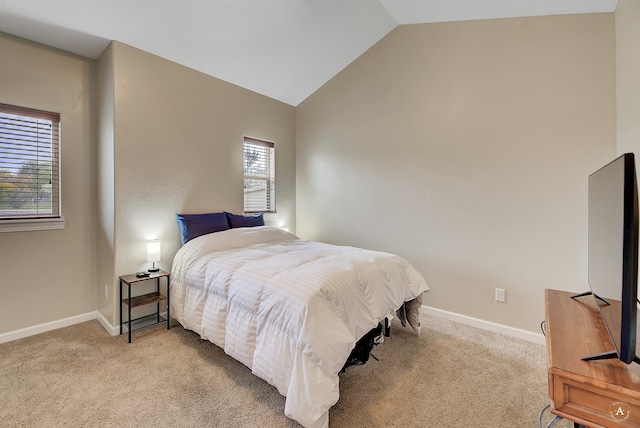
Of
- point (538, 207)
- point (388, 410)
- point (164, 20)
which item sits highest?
point (164, 20)

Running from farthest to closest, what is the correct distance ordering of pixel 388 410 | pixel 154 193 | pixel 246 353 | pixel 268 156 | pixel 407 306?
pixel 268 156, pixel 154 193, pixel 407 306, pixel 246 353, pixel 388 410

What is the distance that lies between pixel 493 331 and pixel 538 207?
1228 mm

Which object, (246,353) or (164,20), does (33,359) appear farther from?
(164,20)

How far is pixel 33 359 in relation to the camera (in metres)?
2.19

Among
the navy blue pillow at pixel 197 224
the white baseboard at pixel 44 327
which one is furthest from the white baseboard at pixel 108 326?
the navy blue pillow at pixel 197 224

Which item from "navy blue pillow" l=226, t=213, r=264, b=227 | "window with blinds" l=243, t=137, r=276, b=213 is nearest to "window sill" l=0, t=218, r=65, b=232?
"navy blue pillow" l=226, t=213, r=264, b=227

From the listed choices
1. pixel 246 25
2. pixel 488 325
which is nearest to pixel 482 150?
pixel 488 325

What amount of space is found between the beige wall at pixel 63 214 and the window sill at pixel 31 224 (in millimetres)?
50

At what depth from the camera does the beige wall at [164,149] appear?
263 cm

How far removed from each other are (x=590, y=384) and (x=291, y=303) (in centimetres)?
126

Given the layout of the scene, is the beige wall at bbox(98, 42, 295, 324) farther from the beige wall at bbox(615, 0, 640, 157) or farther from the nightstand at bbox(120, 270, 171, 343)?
the beige wall at bbox(615, 0, 640, 157)

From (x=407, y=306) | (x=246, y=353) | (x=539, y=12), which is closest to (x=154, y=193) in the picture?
(x=246, y=353)

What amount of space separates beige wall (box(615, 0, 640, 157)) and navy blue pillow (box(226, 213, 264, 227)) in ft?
10.8

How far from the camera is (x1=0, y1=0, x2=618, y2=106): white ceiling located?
226 cm
